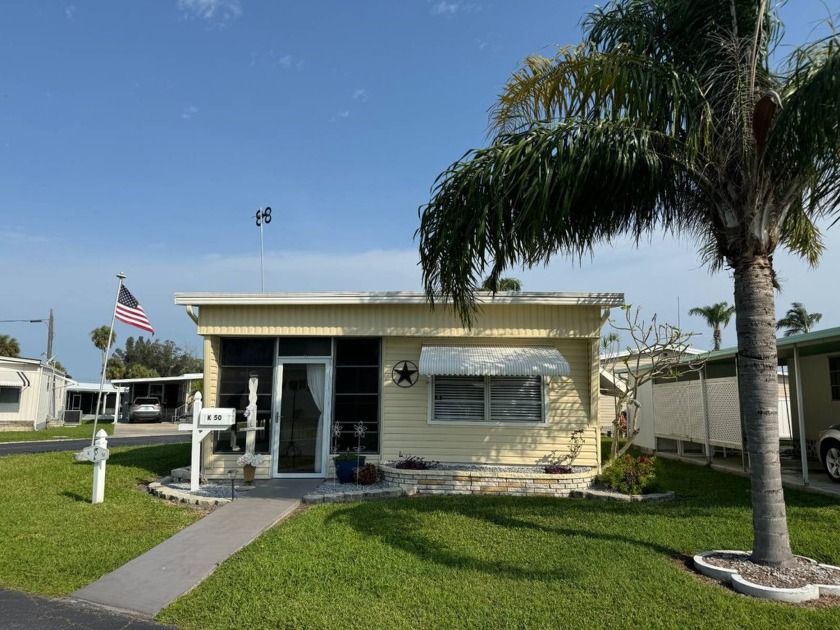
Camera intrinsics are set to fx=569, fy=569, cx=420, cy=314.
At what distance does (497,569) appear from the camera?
516 cm

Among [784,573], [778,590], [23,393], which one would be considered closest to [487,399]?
[784,573]

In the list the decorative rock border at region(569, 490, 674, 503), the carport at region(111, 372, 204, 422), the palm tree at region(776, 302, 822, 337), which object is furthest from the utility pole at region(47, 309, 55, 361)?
the palm tree at region(776, 302, 822, 337)

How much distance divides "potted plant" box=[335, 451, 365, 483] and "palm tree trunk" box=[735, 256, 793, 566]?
19.7 feet

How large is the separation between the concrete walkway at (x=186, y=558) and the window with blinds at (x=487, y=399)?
3.02 meters

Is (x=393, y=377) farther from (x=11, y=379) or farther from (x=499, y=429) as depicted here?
(x=11, y=379)

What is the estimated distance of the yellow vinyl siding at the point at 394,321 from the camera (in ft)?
32.5

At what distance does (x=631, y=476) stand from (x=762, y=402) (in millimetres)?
3647

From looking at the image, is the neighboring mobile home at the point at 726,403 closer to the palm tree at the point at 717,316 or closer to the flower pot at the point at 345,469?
the flower pot at the point at 345,469

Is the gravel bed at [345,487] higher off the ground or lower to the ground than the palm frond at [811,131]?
lower

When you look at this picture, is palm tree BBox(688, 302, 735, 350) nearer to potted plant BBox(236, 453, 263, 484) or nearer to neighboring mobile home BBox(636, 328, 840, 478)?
neighboring mobile home BBox(636, 328, 840, 478)

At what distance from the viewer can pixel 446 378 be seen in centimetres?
1015

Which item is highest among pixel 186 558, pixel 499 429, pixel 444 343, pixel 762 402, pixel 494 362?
pixel 444 343

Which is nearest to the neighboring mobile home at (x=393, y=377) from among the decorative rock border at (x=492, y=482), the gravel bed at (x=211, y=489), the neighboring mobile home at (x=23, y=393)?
the gravel bed at (x=211, y=489)

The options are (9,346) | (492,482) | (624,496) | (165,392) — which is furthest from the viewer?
(9,346)
